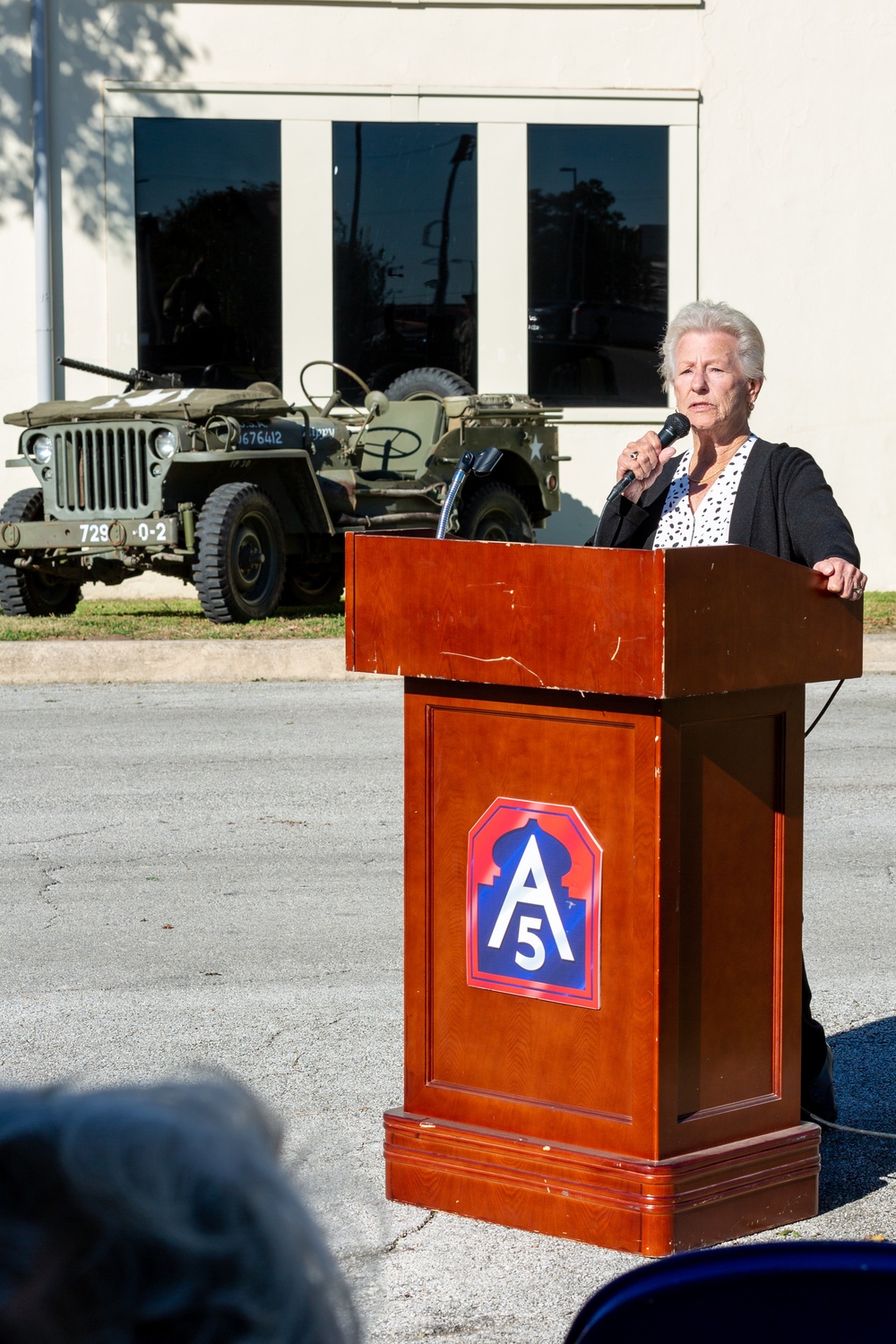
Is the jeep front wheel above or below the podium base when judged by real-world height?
above

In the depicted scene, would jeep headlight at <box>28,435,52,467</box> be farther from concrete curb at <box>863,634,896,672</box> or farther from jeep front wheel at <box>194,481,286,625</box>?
concrete curb at <box>863,634,896,672</box>

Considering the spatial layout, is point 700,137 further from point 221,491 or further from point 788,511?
point 788,511

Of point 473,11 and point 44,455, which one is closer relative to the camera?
point 44,455

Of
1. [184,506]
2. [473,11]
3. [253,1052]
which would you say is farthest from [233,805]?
[473,11]

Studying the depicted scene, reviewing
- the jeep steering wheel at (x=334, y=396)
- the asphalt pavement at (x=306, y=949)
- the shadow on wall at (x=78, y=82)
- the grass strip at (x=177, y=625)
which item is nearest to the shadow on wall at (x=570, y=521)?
the jeep steering wheel at (x=334, y=396)

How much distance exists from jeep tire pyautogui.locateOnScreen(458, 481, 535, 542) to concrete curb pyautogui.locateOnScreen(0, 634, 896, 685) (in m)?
3.34

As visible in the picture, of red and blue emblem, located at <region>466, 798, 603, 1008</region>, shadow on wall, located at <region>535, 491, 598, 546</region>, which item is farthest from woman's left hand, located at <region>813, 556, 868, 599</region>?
shadow on wall, located at <region>535, 491, 598, 546</region>

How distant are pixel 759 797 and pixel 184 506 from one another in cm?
1056

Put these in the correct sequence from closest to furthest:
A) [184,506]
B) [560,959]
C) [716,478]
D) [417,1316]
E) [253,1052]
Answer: [417,1316] < [560,959] < [716,478] < [253,1052] < [184,506]

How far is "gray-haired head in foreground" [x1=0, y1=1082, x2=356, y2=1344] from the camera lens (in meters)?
0.88

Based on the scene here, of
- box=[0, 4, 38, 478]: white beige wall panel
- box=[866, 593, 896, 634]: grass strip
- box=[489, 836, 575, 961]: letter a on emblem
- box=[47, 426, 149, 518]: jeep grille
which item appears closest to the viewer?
box=[489, 836, 575, 961]: letter a on emblem

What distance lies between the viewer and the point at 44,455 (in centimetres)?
1441

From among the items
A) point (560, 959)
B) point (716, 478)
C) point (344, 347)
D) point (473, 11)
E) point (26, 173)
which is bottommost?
point (560, 959)

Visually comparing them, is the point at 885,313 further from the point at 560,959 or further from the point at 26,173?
the point at 560,959
